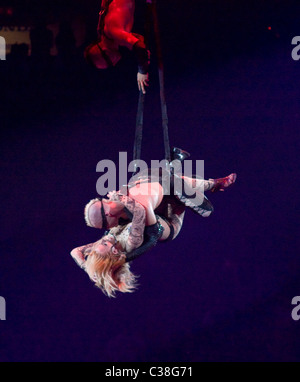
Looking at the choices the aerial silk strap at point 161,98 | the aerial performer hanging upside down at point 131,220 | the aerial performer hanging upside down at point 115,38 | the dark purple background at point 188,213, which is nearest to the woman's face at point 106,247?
the aerial performer hanging upside down at point 131,220

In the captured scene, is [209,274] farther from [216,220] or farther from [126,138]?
[126,138]

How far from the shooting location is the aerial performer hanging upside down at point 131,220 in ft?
8.50

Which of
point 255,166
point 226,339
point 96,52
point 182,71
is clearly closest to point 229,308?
point 226,339

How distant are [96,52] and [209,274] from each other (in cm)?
221

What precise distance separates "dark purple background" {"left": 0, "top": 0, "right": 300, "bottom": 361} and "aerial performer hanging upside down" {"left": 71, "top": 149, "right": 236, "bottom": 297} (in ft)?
3.28

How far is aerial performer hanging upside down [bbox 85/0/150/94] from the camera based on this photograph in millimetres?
2449

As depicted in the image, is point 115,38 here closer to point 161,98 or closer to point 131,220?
point 161,98

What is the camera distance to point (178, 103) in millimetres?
3885

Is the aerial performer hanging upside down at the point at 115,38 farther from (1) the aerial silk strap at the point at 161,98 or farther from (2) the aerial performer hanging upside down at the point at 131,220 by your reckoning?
(2) the aerial performer hanging upside down at the point at 131,220

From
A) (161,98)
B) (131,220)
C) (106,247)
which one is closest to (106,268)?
(106,247)

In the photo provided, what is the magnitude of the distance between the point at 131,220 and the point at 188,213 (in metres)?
1.46

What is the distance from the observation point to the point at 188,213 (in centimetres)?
411

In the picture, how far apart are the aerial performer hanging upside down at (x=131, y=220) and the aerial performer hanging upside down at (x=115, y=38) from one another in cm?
56

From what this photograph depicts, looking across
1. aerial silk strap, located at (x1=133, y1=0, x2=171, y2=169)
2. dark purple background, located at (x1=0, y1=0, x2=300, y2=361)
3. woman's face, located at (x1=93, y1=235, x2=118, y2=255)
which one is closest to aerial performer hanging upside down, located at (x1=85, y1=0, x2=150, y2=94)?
aerial silk strap, located at (x1=133, y1=0, x2=171, y2=169)
